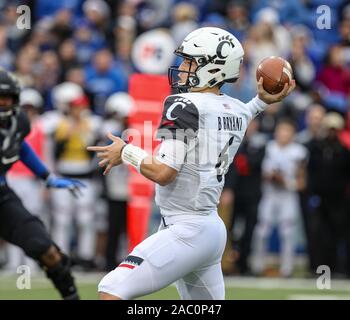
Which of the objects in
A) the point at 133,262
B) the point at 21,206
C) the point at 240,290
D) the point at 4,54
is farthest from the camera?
the point at 4,54

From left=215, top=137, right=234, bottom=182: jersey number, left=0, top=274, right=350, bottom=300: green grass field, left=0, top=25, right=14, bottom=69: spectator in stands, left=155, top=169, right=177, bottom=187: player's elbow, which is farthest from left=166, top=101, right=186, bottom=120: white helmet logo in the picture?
left=0, top=25, right=14, bottom=69: spectator in stands

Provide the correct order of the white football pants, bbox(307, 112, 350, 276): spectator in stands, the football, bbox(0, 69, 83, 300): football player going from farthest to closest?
bbox(307, 112, 350, 276): spectator in stands → bbox(0, 69, 83, 300): football player → the football → the white football pants

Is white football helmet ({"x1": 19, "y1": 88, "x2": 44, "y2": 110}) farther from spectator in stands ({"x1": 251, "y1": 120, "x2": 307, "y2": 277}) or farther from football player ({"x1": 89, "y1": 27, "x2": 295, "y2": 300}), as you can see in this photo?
football player ({"x1": 89, "y1": 27, "x2": 295, "y2": 300})

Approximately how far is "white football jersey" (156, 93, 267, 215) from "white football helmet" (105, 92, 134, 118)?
18.0 ft

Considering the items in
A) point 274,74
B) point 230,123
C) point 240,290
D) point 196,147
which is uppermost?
point 274,74

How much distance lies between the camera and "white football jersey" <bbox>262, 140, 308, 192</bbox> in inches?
424

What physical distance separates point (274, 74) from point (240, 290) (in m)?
3.95

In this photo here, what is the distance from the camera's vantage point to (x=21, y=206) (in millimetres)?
6699

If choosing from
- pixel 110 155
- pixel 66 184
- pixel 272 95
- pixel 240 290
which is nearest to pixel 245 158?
pixel 240 290

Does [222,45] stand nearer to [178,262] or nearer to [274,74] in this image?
[274,74]

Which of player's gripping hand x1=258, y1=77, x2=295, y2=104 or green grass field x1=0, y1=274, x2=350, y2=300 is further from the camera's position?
green grass field x1=0, y1=274, x2=350, y2=300

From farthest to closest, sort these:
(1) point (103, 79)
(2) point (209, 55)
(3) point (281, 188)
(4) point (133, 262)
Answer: (1) point (103, 79)
(3) point (281, 188)
(2) point (209, 55)
(4) point (133, 262)
